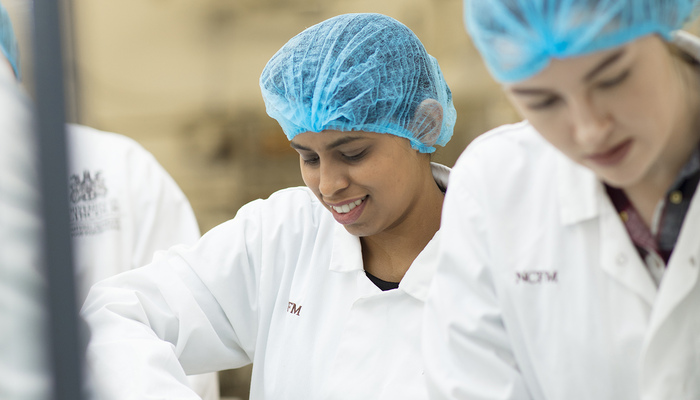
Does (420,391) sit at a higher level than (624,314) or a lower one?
lower

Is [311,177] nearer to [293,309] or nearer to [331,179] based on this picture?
[331,179]

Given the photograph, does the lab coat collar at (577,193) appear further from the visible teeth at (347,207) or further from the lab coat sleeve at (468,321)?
the visible teeth at (347,207)

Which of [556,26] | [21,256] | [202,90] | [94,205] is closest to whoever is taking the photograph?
[21,256]

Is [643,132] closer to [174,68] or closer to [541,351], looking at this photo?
[541,351]

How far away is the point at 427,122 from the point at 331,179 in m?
0.29

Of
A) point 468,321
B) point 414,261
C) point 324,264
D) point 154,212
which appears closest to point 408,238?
point 414,261

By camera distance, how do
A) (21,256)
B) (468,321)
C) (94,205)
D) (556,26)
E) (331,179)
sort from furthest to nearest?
(94,205)
(331,179)
(468,321)
(556,26)
(21,256)

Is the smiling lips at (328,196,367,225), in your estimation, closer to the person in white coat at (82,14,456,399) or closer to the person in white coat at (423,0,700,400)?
the person in white coat at (82,14,456,399)

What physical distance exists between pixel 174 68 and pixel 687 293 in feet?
10.0

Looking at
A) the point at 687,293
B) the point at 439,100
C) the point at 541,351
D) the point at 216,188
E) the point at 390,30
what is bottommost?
the point at 216,188

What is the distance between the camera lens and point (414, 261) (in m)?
1.58

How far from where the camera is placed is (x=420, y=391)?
1446 millimetres

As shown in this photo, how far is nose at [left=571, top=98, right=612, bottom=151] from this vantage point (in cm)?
95

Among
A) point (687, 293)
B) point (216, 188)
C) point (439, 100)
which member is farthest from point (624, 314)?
point (216, 188)
